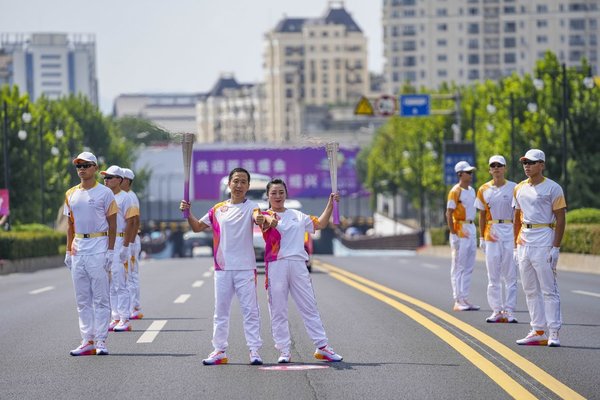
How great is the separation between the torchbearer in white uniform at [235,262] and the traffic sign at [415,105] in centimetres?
4302

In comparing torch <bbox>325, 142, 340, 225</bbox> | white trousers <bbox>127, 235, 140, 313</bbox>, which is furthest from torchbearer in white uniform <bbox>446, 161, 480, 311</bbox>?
torch <bbox>325, 142, 340, 225</bbox>

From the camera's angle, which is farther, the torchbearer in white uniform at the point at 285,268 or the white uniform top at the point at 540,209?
the white uniform top at the point at 540,209

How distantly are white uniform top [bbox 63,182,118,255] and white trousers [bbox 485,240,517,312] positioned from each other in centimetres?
530

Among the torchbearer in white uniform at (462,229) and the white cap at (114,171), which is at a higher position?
the white cap at (114,171)

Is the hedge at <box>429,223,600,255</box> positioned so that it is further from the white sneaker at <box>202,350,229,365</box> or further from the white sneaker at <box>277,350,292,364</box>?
the white sneaker at <box>202,350,229,365</box>

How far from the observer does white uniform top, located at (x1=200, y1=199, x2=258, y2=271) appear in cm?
1148

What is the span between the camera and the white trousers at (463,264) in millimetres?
17453

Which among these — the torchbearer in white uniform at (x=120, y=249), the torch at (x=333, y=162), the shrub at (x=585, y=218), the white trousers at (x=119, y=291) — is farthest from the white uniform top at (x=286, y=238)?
Answer: the shrub at (x=585, y=218)

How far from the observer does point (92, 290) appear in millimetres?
12656

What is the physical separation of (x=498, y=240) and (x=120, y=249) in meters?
4.71

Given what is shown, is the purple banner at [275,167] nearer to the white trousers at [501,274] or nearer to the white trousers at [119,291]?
the white trousers at [119,291]

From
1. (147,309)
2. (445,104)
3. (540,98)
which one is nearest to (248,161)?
(445,104)

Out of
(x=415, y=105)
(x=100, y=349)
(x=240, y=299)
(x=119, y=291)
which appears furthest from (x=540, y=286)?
(x=415, y=105)

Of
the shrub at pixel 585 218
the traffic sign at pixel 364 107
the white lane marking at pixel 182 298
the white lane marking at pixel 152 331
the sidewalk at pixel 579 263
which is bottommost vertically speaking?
the sidewalk at pixel 579 263
